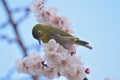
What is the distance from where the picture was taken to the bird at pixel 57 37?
2.39 meters

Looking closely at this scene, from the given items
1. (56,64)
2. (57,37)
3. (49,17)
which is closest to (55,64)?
(56,64)

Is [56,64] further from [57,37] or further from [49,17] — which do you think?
[49,17]

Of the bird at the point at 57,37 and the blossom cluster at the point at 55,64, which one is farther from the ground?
the bird at the point at 57,37

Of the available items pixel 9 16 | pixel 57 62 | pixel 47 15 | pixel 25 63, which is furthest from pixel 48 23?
pixel 9 16

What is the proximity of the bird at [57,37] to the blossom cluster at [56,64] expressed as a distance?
12 cm

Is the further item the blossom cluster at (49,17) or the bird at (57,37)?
the blossom cluster at (49,17)

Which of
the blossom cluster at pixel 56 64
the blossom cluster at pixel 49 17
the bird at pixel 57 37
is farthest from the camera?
the blossom cluster at pixel 49 17

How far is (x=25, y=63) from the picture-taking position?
2428 millimetres

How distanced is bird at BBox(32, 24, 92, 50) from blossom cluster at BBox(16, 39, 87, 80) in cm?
12

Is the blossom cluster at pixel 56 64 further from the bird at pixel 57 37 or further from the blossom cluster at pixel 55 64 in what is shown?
the bird at pixel 57 37

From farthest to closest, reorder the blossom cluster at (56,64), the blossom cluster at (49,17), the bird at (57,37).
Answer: the blossom cluster at (49,17) → the bird at (57,37) → the blossom cluster at (56,64)

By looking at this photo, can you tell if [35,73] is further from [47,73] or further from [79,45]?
[79,45]

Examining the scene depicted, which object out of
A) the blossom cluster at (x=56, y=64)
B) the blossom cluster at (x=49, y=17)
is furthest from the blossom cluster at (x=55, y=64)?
the blossom cluster at (x=49, y=17)

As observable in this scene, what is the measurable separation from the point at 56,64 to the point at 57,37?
277mm
